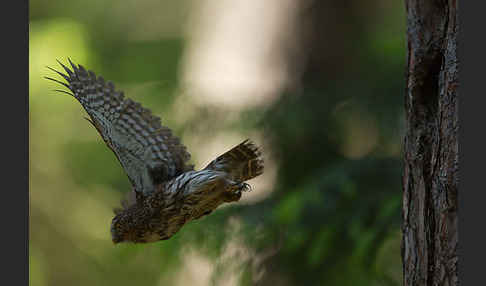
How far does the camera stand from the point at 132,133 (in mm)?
2424

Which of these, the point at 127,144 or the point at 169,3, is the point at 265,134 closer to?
the point at 127,144

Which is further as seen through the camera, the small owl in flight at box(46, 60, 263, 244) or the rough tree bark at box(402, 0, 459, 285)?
the small owl in flight at box(46, 60, 263, 244)

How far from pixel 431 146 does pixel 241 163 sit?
695 mm

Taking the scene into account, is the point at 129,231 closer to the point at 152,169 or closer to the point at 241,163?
the point at 152,169

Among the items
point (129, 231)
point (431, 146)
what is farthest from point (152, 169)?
point (431, 146)

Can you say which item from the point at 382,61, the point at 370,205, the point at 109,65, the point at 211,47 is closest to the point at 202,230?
the point at 370,205

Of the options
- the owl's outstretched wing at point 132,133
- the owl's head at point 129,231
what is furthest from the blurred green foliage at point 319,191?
the owl's head at point 129,231

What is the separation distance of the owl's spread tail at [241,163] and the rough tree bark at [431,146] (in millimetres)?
548

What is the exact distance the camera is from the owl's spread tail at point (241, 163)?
2.17m

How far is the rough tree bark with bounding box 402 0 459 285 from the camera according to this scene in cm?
182

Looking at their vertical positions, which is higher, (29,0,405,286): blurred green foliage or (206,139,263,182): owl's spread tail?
(206,139,263,182): owl's spread tail

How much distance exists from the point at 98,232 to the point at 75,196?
58 cm

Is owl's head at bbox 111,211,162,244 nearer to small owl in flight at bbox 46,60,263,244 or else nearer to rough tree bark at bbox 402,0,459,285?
small owl in flight at bbox 46,60,263,244

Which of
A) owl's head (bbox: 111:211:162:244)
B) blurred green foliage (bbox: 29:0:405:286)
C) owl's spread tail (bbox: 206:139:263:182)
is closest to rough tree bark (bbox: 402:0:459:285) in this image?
owl's spread tail (bbox: 206:139:263:182)
